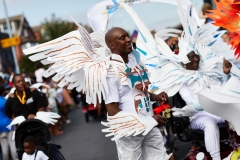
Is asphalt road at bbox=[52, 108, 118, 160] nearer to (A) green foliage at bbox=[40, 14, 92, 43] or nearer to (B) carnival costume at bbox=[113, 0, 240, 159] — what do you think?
(B) carnival costume at bbox=[113, 0, 240, 159]

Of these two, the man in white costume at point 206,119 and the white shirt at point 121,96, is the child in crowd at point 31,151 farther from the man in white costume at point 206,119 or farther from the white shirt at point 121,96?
the white shirt at point 121,96

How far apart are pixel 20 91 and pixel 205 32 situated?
297 cm

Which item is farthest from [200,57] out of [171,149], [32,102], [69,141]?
[69,141]

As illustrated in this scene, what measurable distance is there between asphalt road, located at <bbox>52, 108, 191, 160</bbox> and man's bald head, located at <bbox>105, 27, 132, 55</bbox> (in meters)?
3.41

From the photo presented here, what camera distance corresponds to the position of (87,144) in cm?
1145

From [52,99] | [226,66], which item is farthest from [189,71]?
[52,99]

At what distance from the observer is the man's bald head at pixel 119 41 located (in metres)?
5.05

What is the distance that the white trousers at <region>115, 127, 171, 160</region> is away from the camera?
5.04 meters

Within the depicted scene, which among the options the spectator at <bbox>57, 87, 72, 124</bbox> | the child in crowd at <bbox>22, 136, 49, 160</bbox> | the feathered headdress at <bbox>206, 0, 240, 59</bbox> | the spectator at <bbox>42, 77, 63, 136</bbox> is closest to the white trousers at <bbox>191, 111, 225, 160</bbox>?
the child in crowd at <bbox>22, 136, 49, 160</bbox>

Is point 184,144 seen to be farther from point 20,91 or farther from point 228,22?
point 228,22

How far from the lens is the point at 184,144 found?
9.20 meters

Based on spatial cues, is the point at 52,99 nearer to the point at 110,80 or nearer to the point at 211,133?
the point at 211,133

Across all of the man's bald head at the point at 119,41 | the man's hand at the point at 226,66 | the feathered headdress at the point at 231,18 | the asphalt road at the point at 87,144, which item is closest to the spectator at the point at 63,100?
the asphalt road at the point at 87,144

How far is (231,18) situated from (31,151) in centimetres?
399
